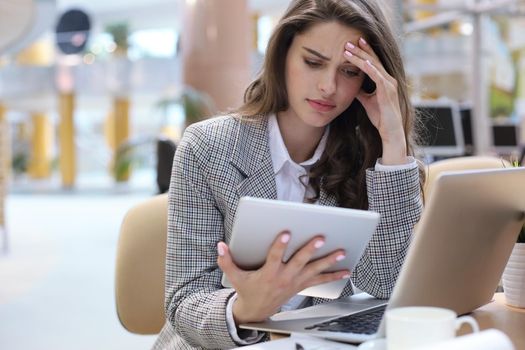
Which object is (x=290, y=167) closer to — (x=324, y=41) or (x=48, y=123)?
(x=324, y=41)

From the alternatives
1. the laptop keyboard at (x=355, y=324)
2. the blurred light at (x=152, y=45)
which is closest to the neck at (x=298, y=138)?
the laptop keyboard at (x=355, y=324)

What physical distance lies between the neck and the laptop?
1.58ft

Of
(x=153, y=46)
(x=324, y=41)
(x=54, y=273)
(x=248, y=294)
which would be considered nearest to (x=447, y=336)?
(x=248, y=294)

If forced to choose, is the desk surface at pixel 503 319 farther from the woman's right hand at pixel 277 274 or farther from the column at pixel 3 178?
the column at pixel 3 178

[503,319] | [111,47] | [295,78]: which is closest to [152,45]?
[111,47]

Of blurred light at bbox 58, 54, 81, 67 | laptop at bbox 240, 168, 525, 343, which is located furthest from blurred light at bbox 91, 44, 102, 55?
laptop at bbox 240, 168, 525, 343

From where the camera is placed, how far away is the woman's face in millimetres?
1753

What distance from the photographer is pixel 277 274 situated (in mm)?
1291

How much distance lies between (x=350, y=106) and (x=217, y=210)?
50 centimetres

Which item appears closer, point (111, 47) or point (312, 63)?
point (312, 63)

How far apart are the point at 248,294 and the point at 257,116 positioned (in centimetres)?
67

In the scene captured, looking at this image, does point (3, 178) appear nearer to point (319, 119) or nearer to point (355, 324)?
point (319, 119)

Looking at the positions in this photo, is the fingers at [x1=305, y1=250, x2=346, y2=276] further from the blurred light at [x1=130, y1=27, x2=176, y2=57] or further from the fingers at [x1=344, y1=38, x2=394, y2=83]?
the blurred light at [x1=130, y1=27, x2=176, y2=57]

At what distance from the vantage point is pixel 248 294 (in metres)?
1.35
